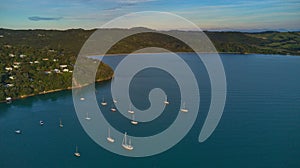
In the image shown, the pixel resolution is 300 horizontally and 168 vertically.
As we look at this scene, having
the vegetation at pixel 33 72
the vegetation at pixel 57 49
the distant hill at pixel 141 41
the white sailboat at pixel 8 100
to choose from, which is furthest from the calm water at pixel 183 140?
the distant hill at pixel 141 41

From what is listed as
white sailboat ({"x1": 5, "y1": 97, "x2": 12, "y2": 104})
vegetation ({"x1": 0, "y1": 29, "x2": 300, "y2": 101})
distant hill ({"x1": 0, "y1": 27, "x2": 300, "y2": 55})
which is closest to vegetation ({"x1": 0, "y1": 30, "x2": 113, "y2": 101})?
vegetation ({"x1": 0, "y1": 29, "x2": 300, "y2": 101})

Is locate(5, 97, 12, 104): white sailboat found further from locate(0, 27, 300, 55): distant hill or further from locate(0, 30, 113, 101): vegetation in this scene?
locate(0, 27, 300, 55): distant hill

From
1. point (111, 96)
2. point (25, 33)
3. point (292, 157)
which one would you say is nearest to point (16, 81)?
point (111, 96)

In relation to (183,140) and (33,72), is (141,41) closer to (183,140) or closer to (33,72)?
(33,72)

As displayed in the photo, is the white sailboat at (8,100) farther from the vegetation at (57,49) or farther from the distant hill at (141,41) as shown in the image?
the distant hill at (141,41)

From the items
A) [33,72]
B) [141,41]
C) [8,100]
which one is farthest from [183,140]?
[141,41]

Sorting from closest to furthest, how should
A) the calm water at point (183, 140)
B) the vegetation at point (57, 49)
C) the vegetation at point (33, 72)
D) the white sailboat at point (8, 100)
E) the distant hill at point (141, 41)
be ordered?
1. the calm water at point (183, 140)
2. the white sailboat at point (8, 100)
3. the vegetation at point (33, 72)
4. the vegetation at point (57, 49)
5. the distant hill at point (141, 41)
